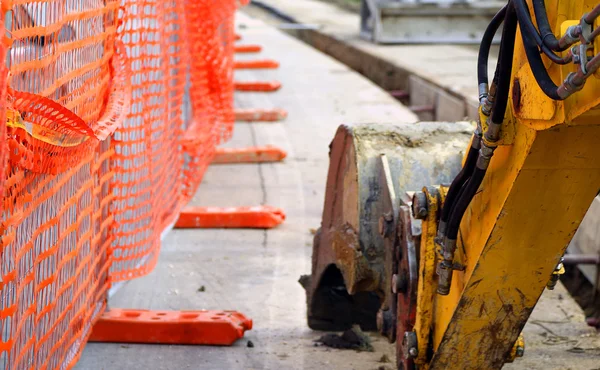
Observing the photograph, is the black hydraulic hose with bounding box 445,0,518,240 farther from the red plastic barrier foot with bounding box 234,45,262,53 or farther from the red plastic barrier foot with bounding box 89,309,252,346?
the red plastic barrier foot with bounding box 234,45,262,53

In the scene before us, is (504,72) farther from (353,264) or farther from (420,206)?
(353,264)

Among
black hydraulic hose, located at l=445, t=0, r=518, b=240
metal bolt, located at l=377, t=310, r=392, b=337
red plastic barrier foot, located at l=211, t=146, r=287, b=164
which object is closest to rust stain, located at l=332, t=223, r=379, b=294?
metal bolt, located at l=377, t=310, r=392, b=337

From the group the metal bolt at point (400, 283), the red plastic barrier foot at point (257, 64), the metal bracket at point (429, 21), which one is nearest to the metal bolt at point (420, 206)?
the metal bolt at point (400, 283)

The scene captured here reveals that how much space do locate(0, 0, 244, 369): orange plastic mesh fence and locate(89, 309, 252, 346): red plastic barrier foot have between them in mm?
131

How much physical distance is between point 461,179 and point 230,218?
3.24 meters

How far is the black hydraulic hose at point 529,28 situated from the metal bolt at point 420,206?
2.63ft

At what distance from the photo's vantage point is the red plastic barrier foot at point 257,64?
11680mm

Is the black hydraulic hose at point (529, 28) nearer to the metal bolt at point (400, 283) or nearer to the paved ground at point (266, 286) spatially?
the metal bolt at point (400, 283)

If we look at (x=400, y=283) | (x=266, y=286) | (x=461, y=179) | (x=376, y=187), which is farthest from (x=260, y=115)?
(x=461, y=179)

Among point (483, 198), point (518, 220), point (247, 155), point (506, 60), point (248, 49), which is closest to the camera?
point (506, 60)

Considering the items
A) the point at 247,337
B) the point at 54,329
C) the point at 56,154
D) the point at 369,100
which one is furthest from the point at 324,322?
the point at 369,100

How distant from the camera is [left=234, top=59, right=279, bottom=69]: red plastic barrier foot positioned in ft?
38.3

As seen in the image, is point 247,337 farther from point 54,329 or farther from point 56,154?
point 56,154

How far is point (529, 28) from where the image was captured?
76.4 inches
